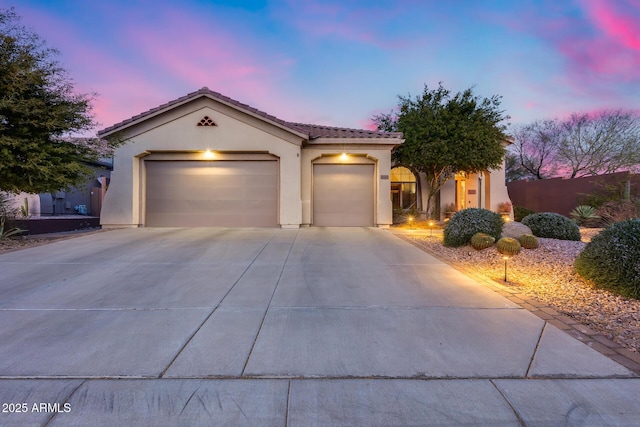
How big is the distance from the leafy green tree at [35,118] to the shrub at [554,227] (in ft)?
45.5

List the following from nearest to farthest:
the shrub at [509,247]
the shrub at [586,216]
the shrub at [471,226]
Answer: the shrub at [509,247]
the shrub at [471,226]
the shrub at [586,216]

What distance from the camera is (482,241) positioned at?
8.63m

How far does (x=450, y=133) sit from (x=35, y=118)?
49.8 feet

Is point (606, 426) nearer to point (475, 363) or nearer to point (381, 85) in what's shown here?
point (475, 363)

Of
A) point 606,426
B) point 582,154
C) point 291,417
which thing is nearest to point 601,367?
point 606,426

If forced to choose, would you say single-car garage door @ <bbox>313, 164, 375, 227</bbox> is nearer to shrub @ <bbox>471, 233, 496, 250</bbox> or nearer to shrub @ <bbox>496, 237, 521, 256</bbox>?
shrub @ <bbox>471, 233, 496, 250</bbox>

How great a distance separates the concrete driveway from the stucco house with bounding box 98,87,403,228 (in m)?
7.26

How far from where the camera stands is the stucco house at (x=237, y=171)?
A: 42.6ft

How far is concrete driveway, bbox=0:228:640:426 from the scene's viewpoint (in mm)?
2535

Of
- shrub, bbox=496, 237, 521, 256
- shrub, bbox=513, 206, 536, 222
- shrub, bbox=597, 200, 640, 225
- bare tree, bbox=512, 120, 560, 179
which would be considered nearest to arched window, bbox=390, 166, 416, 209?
shrub, bbox=513, 206, 536, 222

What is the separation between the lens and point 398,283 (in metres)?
5.86

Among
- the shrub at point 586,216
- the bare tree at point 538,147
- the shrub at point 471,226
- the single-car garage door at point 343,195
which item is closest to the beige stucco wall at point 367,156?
the single-car garage door at point 343,195

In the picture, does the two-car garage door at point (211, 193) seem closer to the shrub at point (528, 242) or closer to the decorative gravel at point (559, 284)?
the decorative gravel at point (559, 284)

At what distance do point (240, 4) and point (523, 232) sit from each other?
43.2 feet
